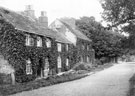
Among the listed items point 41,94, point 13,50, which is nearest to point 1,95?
point 41,94

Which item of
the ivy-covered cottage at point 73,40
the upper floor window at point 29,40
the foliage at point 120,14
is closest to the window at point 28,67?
the upper floor window at point 29,40

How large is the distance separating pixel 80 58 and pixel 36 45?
22.8 m

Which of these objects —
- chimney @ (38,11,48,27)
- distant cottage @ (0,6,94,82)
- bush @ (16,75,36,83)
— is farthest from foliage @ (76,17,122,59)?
bush @ (16,75,36,83)

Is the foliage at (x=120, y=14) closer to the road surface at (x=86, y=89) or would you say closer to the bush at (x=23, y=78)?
the road surface at (x=86, y=89)

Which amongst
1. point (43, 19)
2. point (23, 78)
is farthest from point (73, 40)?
point (23, 78)

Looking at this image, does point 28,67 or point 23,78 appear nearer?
point 23,78

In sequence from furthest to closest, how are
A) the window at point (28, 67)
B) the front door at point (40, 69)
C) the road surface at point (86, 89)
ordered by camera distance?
the front door at point (40, 69), the window at point (28, 67), the road surface at point (86, 89)

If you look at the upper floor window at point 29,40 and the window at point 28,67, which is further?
the upper floor window at point 29,40

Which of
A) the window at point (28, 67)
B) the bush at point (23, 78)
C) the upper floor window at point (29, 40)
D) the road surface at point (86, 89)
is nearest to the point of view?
the road surface at point (86, 89)

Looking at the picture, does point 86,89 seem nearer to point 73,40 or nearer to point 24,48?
point 24,48

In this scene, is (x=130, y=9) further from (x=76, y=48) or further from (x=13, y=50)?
(x=76, y=48)

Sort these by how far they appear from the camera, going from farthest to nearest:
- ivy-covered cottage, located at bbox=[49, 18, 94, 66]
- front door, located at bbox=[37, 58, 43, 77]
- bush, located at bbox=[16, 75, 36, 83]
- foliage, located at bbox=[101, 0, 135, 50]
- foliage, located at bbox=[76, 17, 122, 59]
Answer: foliage, located at bbox=[76, 17, 122, 59] → ivy-covered cottage, located at bbox=[49, 18, 94, 66] → front door, located at bbox=[37, 58, 43, 77] → bush, located at bbox=[16, 75, 36, 83] → foliage, located at bbox=[101, 0, 135, 50]

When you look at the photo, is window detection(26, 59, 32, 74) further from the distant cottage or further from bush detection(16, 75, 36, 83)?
bush detection(16, 75, 36, 83)

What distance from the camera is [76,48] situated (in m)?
45.6
